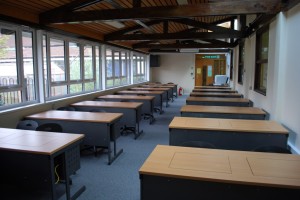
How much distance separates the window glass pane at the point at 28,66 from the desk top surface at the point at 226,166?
3598mm

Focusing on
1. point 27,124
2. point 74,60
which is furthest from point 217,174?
point 74,60

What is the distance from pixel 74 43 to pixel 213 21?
5411 mm

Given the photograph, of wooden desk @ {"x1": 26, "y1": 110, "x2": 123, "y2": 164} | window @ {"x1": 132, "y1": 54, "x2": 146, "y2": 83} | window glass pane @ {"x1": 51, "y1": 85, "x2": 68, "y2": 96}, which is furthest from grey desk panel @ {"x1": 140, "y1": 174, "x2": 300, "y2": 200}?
window @ {"x1": 132, "y1": 54, "x2": 146, "y2": 83}

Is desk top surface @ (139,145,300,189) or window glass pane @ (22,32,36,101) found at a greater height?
window glass pane @ (22,32,36,101)

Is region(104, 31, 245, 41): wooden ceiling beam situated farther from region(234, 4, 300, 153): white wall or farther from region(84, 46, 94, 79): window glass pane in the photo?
region(234, 4, 300, 153): white wall

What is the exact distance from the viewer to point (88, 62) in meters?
7.53

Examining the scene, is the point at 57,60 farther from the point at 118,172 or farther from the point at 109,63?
the point at 118,172

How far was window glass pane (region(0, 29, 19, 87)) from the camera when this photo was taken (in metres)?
4.35

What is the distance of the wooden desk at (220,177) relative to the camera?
181 centimetres

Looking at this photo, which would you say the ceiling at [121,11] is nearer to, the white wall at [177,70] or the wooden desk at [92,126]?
the wooden desk at [92,126]

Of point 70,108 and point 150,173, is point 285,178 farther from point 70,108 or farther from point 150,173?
point 70,108

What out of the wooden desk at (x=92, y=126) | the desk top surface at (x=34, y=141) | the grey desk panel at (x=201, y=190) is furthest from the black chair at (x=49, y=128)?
the grey desk panel at (x=201, y=190)

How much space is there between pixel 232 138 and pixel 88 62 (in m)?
5.39

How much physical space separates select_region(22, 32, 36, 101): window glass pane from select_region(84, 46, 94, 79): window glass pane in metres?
2.31
